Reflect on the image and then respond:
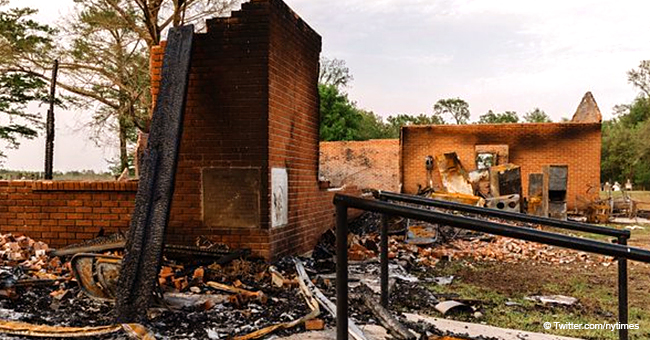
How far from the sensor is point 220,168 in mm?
5617

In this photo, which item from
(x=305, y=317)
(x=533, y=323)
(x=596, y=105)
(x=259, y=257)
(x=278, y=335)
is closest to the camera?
(x=278, y=335)

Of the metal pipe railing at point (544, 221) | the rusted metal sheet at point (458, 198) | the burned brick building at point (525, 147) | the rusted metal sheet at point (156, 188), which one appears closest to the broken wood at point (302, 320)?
the rusted metal sheet at point (156, 188)

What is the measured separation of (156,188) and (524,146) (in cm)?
1834

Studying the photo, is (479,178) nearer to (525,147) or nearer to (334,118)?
(525,147)

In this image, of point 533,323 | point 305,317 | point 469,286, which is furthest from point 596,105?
point 305,317

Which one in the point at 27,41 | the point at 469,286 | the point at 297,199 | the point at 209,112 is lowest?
the point at 469,286

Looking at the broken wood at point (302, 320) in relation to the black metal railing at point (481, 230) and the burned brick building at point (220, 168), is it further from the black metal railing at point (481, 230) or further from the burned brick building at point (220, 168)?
the black metal railing at point (481, 230)

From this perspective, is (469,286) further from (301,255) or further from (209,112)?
(209,112)

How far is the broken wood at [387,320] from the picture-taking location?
3403 millimetres

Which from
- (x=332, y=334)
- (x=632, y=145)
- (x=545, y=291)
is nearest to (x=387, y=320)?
(x=332, y=334)

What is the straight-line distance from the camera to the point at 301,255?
22.0 ft

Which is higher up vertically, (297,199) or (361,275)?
(297,199)

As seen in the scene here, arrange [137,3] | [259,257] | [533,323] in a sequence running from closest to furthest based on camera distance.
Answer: [533,323] < [259,257] < [137,3]

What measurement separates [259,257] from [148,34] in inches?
603
